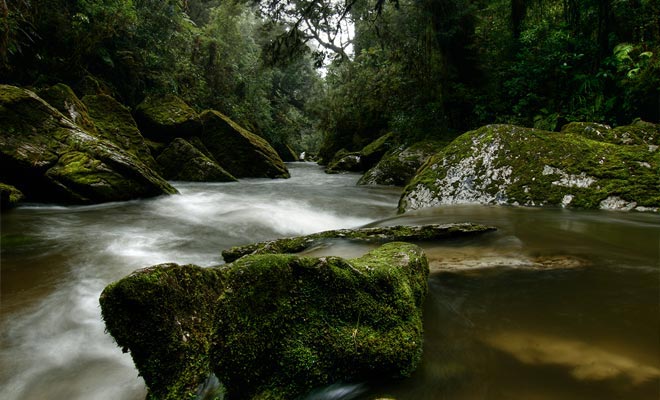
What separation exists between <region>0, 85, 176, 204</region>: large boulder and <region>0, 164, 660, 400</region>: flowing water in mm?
1713

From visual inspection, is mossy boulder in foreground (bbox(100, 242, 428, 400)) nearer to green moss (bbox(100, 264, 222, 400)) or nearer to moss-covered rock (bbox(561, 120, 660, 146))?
green moss (bbox(100, 264, 222, 400))

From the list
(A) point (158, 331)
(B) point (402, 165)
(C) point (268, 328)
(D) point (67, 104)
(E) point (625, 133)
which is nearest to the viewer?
(C) point (268, 328)

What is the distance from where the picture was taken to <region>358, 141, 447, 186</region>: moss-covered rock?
10469 millimetres

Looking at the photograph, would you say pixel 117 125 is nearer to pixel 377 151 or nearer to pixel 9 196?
pixel 9 196

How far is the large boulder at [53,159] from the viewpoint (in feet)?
21.2

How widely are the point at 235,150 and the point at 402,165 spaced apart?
6294 mm

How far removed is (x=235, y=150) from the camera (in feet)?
44.9

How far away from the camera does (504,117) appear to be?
10.1 metres

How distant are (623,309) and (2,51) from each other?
7390 mm

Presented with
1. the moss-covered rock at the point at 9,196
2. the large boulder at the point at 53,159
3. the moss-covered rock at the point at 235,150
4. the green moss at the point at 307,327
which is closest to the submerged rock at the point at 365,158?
the moss-covered rock at the point at 235,150

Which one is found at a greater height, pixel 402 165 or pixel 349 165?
pixel 402 165

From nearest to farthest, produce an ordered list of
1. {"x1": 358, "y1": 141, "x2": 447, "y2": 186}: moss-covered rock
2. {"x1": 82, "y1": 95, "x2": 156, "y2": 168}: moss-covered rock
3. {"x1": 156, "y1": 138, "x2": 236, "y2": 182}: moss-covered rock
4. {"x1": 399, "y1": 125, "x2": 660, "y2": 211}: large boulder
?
{"x1": 399, "y1": 125, "x2": 660, "y2": 211}: large boulder → {"x1": 82, "y1": 95, "x2": 156, "y2": 168}: moss-covered rock → {"x1": 358, "y1": 141, "x2": 447, "y2": 186}: moss-covered rock → {"x1": 156, "y1": 138, "x2": 236, "y2": 182}: moss-covered rock

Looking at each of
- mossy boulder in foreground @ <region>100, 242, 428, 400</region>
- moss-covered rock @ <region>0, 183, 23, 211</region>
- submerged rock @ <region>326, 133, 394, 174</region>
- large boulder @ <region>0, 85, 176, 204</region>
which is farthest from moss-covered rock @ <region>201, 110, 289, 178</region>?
mossy boulder in foreground @ <region>100, 242, 428, 400</region>

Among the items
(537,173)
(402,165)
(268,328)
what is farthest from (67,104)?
(537,173)
